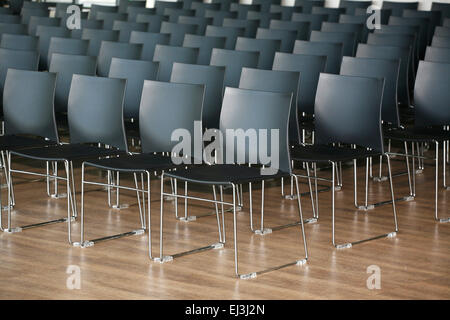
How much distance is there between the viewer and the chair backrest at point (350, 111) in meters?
5.96

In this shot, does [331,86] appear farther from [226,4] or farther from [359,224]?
[226,4]

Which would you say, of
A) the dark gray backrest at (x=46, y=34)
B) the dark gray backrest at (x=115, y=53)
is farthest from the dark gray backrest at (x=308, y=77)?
the dark gray backrest at (x=46, y=34)

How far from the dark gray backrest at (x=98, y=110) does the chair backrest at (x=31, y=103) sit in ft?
0.69

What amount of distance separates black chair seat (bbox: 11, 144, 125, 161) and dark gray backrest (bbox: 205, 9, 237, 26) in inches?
237

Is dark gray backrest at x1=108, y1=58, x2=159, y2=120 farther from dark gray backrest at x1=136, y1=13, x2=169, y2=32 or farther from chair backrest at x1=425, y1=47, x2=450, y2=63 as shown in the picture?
dark gray backrest at x1=136, y1=13, x2=169, y2=32

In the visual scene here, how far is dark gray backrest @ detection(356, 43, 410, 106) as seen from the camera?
311 inches

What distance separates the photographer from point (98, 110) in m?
6.01

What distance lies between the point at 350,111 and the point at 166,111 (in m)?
1.28

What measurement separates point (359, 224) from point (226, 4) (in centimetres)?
836


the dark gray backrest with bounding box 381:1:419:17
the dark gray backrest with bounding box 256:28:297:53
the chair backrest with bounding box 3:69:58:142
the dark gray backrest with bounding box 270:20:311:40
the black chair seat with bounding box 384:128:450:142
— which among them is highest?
the dark gray backrest with bounding box 381:1:419:17

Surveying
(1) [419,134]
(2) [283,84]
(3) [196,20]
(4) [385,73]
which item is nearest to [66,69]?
(2) [283,84]

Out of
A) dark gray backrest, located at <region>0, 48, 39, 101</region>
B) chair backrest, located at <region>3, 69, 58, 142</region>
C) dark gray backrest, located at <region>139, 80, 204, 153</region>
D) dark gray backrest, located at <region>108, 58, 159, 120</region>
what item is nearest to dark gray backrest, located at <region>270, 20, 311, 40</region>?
dark gray backrest, located at <region>0, 48, 39, 101</region>
